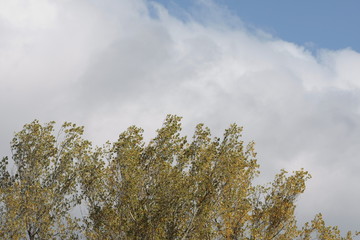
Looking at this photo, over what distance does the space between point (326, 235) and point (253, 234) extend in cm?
592

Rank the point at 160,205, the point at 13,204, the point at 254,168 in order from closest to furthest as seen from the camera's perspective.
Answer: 1. the point at 160,205
2. the point at 13,204
3. the point at 254,168

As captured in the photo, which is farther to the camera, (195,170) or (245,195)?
(245,195)

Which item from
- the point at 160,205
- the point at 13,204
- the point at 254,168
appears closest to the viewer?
the point at 160,205

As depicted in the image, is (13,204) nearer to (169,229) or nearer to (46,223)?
(46,223)

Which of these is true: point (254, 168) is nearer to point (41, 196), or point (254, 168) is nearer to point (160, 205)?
point (160, 205)

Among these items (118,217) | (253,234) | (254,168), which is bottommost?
(118,217)

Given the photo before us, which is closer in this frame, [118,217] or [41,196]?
[118,217]

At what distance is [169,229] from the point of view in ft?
101

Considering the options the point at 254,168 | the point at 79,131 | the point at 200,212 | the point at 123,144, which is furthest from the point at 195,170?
the point at 79,131

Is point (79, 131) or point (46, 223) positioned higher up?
point (79, 131)

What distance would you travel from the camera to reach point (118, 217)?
30891mm

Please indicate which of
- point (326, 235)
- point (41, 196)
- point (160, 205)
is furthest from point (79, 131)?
point (326, 235)

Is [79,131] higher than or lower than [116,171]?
higher

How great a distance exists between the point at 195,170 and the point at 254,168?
6.87 metres
